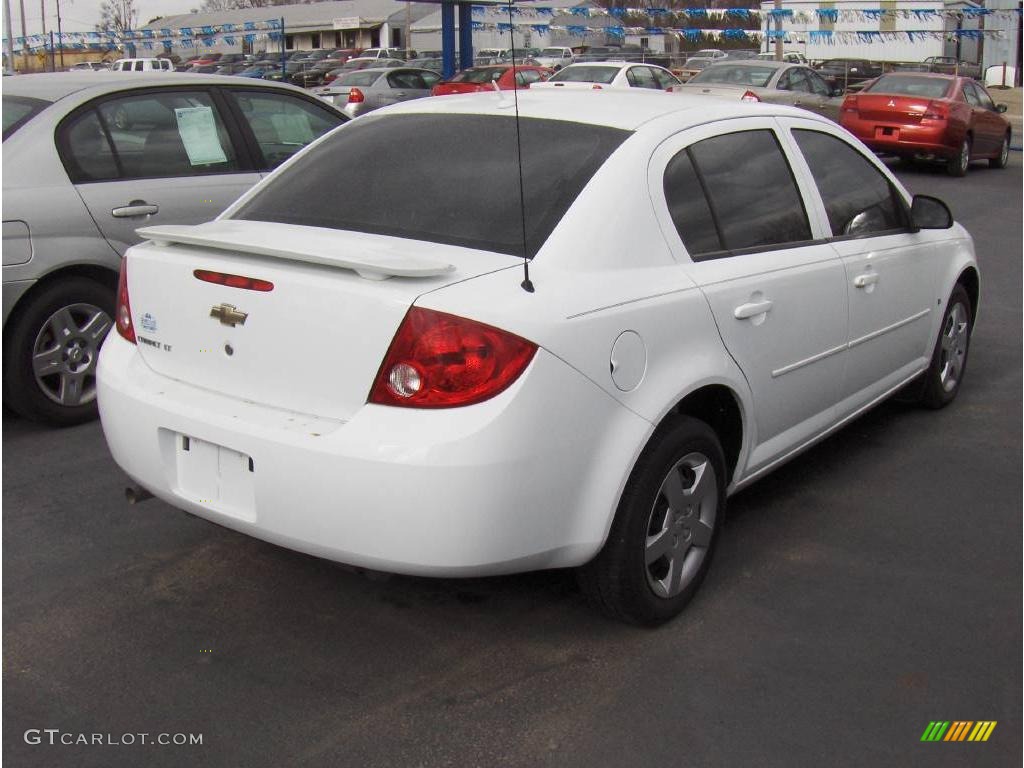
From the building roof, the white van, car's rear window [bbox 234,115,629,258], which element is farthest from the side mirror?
the building roof

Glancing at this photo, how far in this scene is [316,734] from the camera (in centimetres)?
302

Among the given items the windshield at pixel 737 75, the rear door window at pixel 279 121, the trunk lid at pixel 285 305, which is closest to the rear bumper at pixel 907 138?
the windshield at pixel 737 75

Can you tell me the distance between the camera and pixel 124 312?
12.2ft

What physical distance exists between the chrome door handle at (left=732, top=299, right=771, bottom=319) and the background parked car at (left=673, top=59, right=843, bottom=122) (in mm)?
15002

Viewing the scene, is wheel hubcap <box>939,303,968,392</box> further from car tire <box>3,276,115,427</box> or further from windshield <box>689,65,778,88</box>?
windshield <box>689,65,778,88</box>

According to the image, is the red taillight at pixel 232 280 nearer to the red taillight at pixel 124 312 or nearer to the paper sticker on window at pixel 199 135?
the red taillight at pixel 124 312

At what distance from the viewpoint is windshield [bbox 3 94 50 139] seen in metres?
5.50

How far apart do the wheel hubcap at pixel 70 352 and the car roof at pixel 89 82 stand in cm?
110

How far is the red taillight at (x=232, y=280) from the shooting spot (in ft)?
10.5

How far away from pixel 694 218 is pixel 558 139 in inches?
20.2

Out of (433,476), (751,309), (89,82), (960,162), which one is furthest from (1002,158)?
(433,476)

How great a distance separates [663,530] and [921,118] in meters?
14.7

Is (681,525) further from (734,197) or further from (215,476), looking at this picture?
(215,476)

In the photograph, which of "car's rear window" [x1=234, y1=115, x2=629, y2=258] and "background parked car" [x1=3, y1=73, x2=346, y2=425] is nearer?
"car's rear window" [x1=234, y1=115, x2=629, y2=258]
